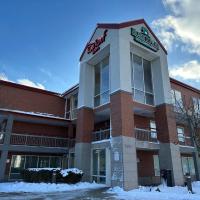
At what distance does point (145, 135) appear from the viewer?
62.1ft

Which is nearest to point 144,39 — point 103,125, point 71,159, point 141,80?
point 141,80

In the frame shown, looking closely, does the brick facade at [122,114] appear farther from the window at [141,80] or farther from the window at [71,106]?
the window at [71,106]

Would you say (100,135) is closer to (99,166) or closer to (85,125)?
(85,125)

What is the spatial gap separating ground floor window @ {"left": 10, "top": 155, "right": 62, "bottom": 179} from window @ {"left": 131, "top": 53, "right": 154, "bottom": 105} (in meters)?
11.6

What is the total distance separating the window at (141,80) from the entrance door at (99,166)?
5883 millimetres

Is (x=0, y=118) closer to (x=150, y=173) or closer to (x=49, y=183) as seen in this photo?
(x=49, y=183)

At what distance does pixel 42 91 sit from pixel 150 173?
1568cm

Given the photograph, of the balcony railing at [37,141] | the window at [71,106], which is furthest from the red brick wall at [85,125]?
the window at [71,106]

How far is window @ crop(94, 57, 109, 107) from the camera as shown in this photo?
19.7m

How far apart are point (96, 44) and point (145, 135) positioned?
1018cm

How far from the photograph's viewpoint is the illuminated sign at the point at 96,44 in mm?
20181

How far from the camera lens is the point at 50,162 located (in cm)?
2272

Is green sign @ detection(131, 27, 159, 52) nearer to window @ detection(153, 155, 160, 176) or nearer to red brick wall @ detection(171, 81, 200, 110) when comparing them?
red brick wall @ detection(171, 81, 200, 110)

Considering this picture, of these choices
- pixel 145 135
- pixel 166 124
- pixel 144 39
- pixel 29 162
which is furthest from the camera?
pixel 29 162
